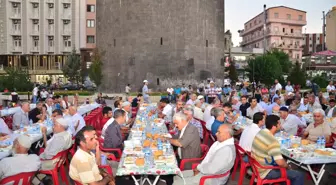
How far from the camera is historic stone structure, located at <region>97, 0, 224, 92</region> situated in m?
34.2

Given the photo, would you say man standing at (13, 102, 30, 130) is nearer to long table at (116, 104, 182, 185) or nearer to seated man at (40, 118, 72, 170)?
long table at (116, 104, 182, 185)

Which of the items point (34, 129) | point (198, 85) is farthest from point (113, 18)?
point (34, 129)

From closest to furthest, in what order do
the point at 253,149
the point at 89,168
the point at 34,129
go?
the point at 89,168
the point at 253,149
the point at 34,129

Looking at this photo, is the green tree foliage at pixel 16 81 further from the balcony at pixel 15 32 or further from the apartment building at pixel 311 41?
the apartment building at pixel 311 41

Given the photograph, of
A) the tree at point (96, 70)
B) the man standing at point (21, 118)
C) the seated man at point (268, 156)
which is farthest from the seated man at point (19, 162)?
the tree at point (96, 70)

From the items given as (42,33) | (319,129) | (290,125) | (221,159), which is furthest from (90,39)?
A: (221,159)

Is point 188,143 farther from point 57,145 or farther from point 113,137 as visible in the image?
point 57,145

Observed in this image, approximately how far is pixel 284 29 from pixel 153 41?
2219 inches

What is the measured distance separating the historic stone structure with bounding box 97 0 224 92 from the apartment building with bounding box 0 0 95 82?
23.8 meters

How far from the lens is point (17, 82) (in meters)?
→ 33.6

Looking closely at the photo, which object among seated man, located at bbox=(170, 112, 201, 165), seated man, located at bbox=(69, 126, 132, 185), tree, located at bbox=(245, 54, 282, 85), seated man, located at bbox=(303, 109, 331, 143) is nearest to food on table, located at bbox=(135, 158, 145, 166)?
seated man, located at bbox=(69, 126, 132, 185)

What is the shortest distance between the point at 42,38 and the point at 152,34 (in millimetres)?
29678

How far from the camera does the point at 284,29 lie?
3285 inches

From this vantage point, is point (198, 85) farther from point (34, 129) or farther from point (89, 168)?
point (89, 168)
